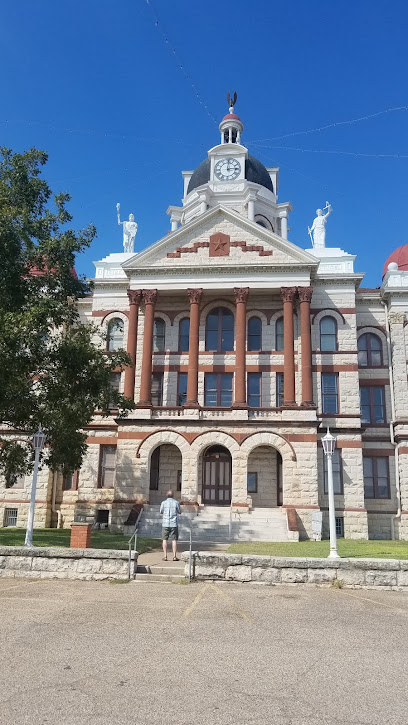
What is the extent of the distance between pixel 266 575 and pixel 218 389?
19.4 m

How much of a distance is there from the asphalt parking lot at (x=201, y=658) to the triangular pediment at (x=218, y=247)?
73.7 ft

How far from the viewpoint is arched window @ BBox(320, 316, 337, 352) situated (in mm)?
31625

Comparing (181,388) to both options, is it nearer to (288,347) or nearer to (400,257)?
(288,347)

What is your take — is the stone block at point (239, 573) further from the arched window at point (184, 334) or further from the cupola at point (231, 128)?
the cupola at point (231, 128)

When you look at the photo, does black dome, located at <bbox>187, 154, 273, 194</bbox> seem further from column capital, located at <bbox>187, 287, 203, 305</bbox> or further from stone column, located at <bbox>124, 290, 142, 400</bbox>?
stone column, located at <bbox>124, 290, 142, 400</bbox>

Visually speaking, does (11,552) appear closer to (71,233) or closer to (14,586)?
(14,586)

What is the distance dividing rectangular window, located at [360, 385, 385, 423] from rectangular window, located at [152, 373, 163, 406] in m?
11.4

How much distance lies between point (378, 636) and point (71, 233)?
16452mm

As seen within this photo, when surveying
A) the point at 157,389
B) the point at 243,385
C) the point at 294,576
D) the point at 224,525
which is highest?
the point at 157,389

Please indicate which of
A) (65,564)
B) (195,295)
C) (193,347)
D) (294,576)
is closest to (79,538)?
(65,564)

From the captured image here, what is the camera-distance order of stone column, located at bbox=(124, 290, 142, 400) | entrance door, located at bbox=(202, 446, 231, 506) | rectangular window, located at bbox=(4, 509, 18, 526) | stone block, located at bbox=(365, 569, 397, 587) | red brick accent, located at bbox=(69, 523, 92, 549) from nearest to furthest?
stone block, located at bbox=(365, 569, 397, 587) < red brick accent, located at bbox=(69, 523, 92, 549) < stone column, located at bbox=(124, 290, 142, 400) < entrance door, located at bbox=(202, 446, 231, 506) < rectangular window, located at bbox=(4, 509, 18, 526)

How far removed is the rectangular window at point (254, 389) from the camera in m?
31.0

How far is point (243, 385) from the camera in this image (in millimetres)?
29172

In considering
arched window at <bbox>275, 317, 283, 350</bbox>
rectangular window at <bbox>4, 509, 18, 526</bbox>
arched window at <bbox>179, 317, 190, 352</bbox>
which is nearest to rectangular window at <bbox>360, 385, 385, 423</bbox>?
arched window at <bbox>275, 317, 283, 350</bbox>
